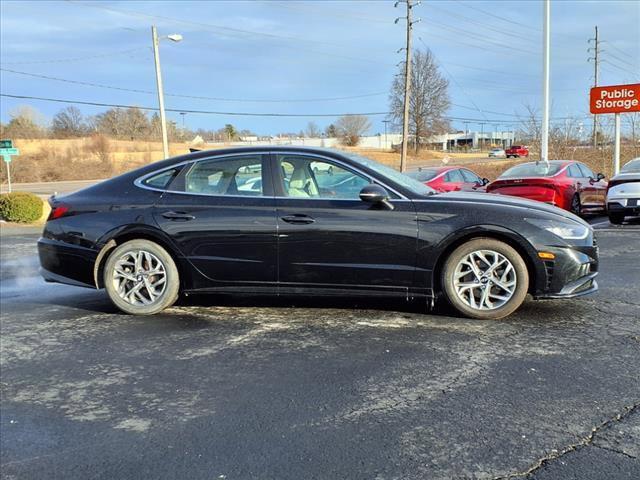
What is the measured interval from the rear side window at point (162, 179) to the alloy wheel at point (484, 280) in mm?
2783

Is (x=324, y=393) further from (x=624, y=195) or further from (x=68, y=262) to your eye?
(x=624, y=195)

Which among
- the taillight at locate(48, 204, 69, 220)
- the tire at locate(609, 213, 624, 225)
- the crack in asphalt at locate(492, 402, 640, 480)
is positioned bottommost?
the crack in asphalt at locate(492, 402, 640, 480)

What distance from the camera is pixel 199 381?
12.5 ft

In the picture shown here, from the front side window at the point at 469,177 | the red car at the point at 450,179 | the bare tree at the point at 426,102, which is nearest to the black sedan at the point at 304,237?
the red car at the point at 450,179

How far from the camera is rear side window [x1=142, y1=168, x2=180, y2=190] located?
5453 millimetres

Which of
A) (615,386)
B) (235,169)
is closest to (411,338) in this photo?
(615,386)

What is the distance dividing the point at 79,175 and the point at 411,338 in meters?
54.5

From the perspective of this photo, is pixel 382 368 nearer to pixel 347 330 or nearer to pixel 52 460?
pixel 347 330

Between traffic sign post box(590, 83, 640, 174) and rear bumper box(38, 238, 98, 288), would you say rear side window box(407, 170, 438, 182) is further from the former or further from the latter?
rear bumper box(38, 238, 98, 288)

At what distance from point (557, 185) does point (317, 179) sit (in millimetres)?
8334

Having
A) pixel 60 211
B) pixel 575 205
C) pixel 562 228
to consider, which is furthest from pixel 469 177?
pixel 60 211

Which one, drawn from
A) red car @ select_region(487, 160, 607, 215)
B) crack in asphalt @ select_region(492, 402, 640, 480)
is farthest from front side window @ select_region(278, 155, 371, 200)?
red car @ select_region(487, 160, 607, 215)

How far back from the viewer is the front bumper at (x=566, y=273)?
478 centimetres

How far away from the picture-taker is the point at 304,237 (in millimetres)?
5020
